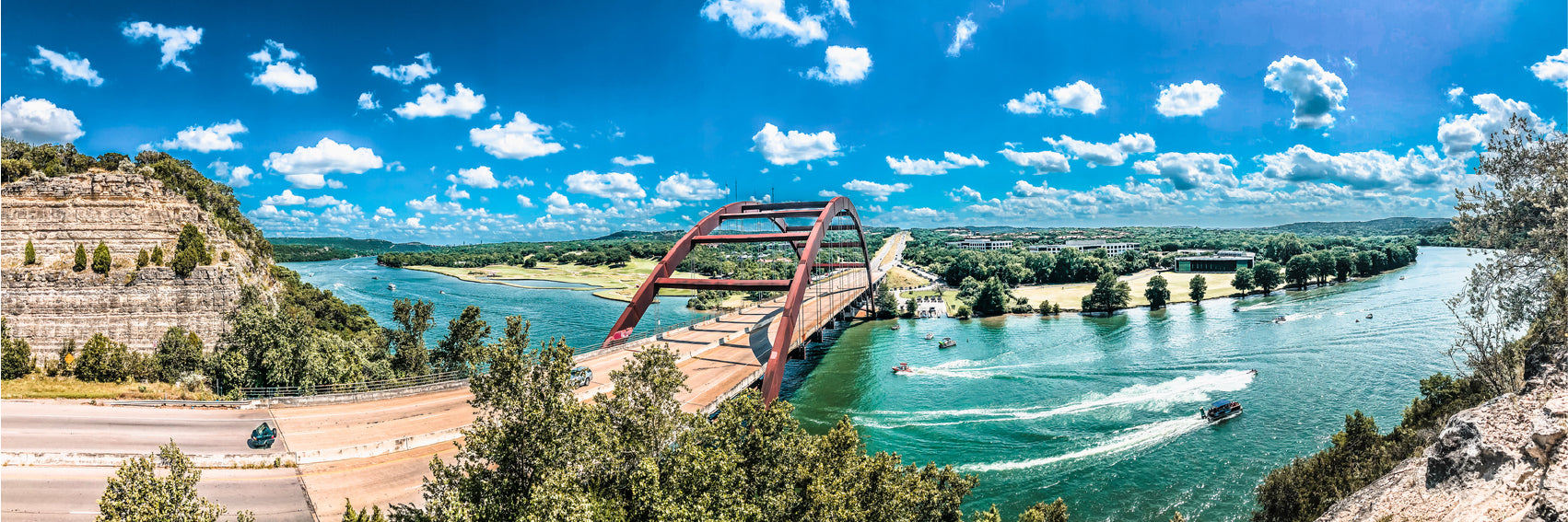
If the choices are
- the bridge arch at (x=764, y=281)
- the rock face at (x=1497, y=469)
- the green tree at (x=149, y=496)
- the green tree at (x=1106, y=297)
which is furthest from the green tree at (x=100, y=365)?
the green tree at (x=1106, y=297)

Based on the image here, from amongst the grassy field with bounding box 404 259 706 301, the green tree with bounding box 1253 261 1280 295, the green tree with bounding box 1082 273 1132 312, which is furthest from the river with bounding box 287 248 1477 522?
the grassy field with bounding box 404 259 706 301

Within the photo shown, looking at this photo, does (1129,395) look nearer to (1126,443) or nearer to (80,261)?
(1126,443)

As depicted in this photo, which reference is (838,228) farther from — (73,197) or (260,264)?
(73,197)

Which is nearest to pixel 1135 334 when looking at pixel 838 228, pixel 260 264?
pixel 838 228

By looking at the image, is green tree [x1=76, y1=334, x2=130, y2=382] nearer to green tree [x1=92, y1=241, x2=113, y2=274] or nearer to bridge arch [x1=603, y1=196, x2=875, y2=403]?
green tree [x1=92, y1=241, x2=113, y2=274]

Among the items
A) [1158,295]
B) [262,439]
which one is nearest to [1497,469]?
[262,439]

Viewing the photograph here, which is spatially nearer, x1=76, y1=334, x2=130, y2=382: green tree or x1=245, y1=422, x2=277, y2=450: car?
x1=245, y1=422, x2=277, y2=450: car

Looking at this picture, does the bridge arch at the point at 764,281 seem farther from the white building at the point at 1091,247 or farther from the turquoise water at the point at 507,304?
the white building at the point at 1091,247
